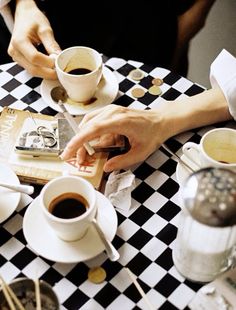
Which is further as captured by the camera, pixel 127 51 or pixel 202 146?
pixel 127 51

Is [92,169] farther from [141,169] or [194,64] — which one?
[194,64]

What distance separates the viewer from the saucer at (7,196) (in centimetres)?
106

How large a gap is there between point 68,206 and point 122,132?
8.8 inches

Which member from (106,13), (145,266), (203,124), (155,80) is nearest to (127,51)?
(106,13)

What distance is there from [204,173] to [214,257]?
6.4 inches

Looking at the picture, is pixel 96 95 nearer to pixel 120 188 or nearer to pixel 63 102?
pixel 63 102

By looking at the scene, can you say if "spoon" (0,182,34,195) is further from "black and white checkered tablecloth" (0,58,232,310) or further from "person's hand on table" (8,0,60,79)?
"person's hand on table" (8,0,60,79)

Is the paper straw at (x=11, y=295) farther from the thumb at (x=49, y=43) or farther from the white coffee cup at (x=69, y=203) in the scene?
the thumb at (x=49, y=43)

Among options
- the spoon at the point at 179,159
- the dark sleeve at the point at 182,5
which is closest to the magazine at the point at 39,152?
the spoon at the point at 179,159

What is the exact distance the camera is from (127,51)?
1829 millimetres

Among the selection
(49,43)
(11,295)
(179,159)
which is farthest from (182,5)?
(11,295)

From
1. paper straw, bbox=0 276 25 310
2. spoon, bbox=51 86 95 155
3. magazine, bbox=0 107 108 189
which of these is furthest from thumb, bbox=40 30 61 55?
paper straw, bbox=0 276 25 310

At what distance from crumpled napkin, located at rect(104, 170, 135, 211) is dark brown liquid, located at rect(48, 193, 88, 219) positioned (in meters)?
0.10

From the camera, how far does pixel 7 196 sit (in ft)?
3.56
